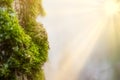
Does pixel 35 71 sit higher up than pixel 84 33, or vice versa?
pixel 84 33

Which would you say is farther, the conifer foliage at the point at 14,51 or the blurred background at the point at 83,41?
the blurred background at the point at 83,41

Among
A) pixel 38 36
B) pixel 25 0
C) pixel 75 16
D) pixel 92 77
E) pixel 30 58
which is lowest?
pixel 30 58

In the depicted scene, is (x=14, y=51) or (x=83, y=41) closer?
(x=14, y=51)

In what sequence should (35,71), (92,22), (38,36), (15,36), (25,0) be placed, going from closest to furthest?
(15,36) < (35,71) < (38,36) < (25,0) < (92,22)

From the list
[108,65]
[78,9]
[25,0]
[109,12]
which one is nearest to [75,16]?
[78,9]

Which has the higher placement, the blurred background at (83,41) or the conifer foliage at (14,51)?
the blurred background at (83,41)

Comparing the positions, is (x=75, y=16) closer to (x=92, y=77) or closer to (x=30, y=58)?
(x=92, y=77)

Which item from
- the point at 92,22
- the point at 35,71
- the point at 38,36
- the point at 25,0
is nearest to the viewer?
the point at 35,71

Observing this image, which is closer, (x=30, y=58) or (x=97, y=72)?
(x=30, y=58)

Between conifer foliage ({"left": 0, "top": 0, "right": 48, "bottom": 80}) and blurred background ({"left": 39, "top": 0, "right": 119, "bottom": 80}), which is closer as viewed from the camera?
conifer foliage ({"left": 0, "top": 0, "right": 48, "bottom": 80})

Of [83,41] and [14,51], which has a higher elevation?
[83,41]

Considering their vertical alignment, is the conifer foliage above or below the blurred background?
below
